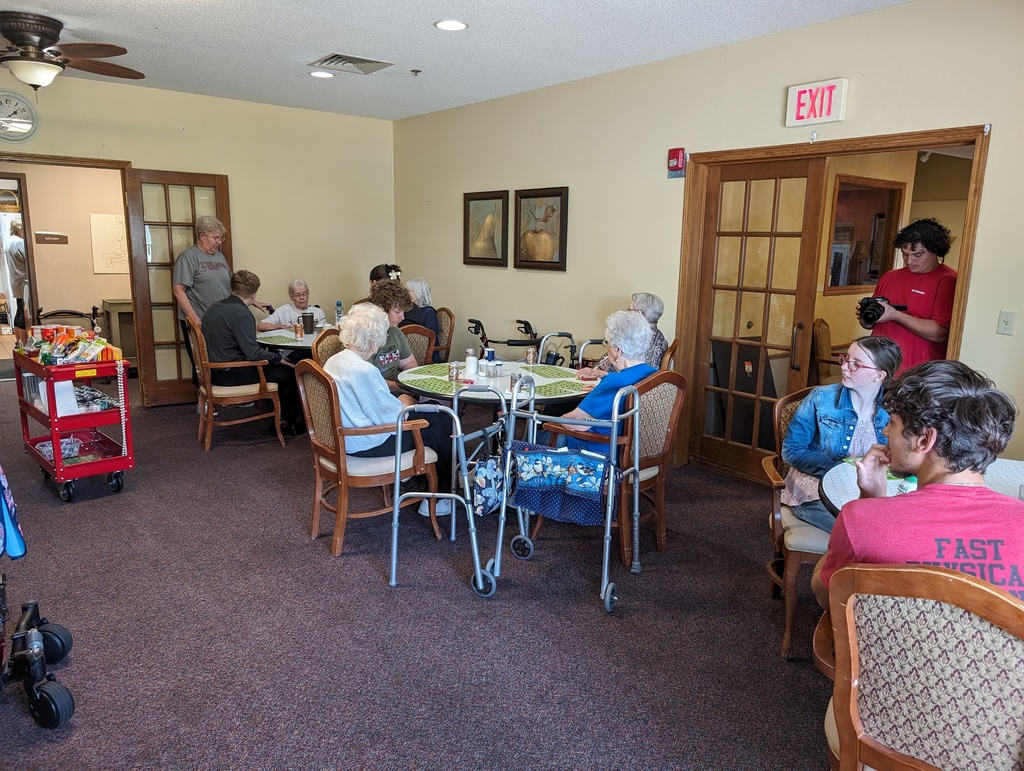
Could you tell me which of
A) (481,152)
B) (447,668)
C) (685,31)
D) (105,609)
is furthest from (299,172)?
(447,668)

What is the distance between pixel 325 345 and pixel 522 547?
186 cm

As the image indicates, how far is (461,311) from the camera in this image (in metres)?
6.62

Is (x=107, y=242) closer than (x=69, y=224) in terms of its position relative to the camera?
No

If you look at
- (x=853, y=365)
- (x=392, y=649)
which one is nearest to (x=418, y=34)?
(x=853, y=365)

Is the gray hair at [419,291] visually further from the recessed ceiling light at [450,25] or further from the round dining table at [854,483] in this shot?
the round dining table at [854,483]

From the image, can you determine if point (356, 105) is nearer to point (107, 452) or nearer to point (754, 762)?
point (107, 452)

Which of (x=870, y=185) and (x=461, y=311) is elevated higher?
(x=870, y=185)

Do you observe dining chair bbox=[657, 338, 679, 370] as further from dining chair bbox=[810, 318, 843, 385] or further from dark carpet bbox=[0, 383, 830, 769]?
dining chair bbox=[810, 318, 843, 385]

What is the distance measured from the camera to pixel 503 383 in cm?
373

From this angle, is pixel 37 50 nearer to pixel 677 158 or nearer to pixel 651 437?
pixel 677 158

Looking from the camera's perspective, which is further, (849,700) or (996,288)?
(996,288)

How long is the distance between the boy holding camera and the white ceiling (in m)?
1.13

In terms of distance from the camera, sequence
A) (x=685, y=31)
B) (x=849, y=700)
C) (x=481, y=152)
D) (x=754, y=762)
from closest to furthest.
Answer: (x=849, y=700) → (x=754, y=762) → (x=685, y=31) → (x=481, y=152)

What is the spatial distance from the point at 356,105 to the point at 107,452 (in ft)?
12.6
